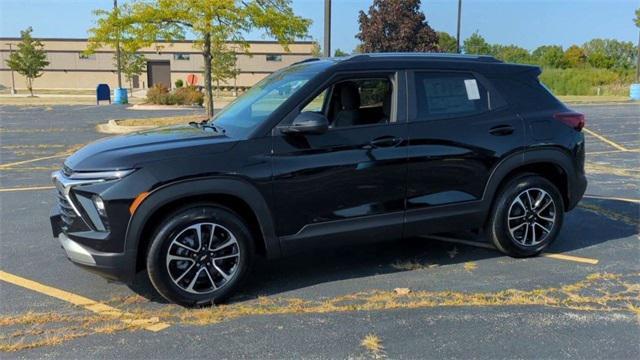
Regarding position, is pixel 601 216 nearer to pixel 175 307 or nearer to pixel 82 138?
pixel 175 307

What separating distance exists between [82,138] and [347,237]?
13469 millimetres

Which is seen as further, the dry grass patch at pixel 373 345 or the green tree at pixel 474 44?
the green tree at pixel 474 44

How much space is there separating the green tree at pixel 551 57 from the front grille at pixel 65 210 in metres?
77.4

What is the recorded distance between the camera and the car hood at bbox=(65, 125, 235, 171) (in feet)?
13.1

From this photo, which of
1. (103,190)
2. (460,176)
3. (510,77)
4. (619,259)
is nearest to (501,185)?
(460,176)

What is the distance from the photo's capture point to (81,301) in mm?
4359

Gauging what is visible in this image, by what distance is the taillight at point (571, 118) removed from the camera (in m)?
5.36

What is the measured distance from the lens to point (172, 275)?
414 centimetres

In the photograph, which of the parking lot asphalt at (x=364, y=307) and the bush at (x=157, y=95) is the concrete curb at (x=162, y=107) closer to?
the bush at (x=157, y=95)

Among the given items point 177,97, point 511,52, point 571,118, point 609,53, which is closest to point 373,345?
point 571,118

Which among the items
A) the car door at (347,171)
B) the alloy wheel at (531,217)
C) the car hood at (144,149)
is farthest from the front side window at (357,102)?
the alloy wheel at (531,217)

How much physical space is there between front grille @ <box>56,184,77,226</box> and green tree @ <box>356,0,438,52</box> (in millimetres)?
35189

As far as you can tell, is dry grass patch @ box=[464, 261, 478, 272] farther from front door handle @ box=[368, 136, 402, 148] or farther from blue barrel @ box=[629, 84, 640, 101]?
blue barrel @ box=[629, 84, 640, 101]

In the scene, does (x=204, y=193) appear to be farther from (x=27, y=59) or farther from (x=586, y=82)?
(x=27, y=59)
